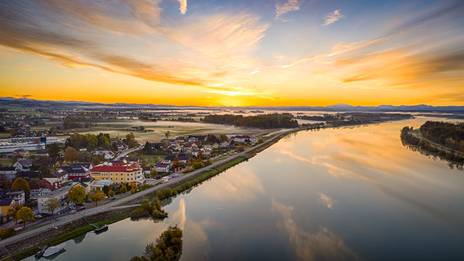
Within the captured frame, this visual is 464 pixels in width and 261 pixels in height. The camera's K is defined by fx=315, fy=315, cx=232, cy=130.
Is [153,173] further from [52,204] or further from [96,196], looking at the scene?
[52,204]

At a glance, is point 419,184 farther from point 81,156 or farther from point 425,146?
point 81,156

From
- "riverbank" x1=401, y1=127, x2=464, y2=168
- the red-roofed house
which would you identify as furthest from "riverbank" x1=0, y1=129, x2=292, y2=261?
"riverbank" x1=401, y1=127, x2=464, y2=168

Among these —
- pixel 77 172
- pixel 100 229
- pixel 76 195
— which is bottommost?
pixel 100 229

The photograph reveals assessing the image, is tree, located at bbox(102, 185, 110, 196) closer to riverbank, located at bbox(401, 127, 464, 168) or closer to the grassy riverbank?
the grassy riverbank

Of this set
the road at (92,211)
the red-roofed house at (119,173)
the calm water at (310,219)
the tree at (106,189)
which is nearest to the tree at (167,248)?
the calm water at (310,219)

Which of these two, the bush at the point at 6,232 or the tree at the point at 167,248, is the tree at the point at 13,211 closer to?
the bush at the point at 6,232

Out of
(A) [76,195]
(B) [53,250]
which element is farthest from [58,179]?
(B) [53,250]

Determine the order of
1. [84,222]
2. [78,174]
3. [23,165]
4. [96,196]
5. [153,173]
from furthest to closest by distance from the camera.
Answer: [23,165]
[153,173]
[78,174]
[96,196]
[84,222]

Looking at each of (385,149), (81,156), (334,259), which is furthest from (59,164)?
(385,149)

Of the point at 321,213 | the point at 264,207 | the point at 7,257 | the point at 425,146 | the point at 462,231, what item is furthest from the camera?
the point at 425,146
